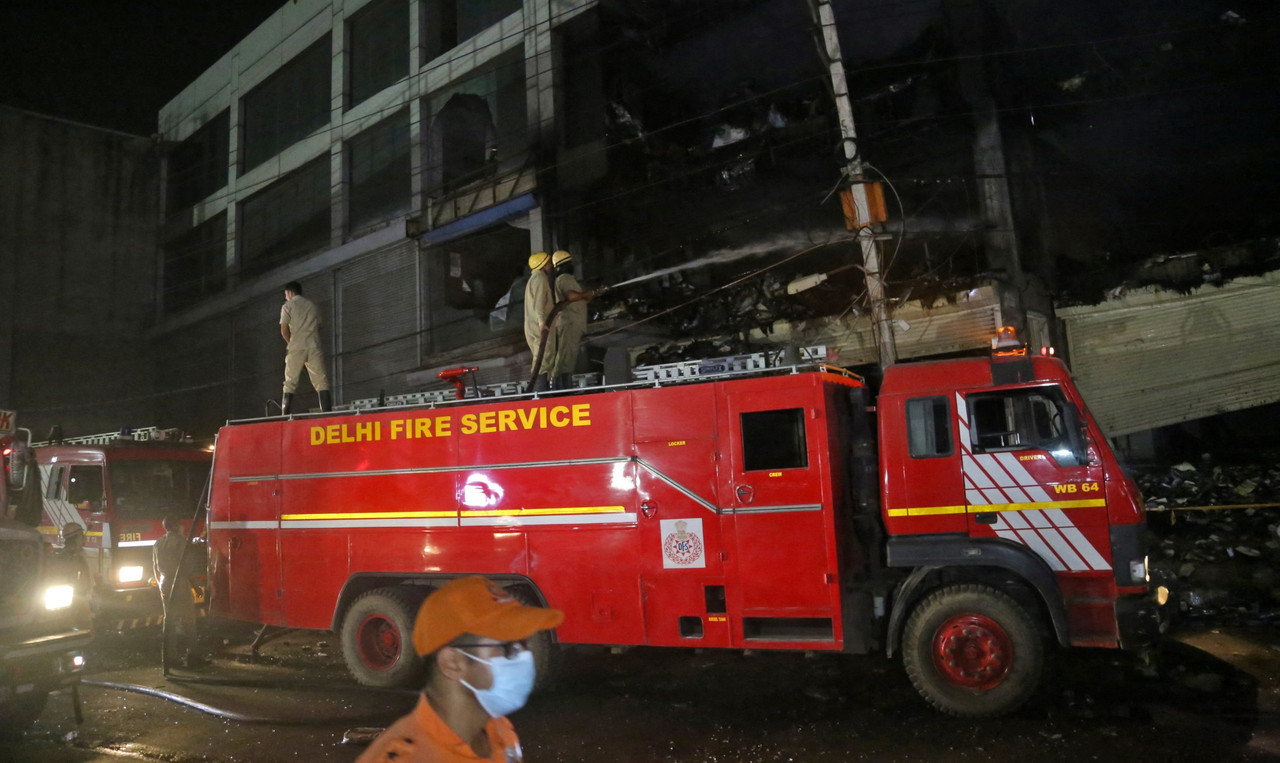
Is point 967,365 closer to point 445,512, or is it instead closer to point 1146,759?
point 1146,759

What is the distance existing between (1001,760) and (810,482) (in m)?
2.20

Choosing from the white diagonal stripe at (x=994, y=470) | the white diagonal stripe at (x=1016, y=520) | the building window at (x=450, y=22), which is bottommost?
the white diagonal stripe at (x=1016, y=520)

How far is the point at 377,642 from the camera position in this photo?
24.7 ft

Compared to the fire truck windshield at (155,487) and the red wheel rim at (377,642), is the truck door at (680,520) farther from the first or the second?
the fire truck windshield at (155,487)

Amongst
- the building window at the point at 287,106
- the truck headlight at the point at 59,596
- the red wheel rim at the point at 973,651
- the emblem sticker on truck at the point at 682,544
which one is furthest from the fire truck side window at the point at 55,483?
the building window at the point at 287,106

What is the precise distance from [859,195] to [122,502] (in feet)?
34.1

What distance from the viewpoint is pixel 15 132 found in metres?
24.2

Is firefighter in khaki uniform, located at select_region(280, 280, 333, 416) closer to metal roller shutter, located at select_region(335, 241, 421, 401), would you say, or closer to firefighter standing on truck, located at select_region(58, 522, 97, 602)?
firefighter standing on truck, located at select_region(58, 522, 97, 602)

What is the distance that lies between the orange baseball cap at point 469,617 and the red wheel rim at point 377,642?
20.3 ft

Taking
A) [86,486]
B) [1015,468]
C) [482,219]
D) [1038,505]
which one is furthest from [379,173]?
[1038,505]

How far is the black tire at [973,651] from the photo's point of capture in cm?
556

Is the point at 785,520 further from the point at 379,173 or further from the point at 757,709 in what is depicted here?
the point at 379,173

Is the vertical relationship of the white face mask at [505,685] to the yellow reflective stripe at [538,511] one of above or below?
below

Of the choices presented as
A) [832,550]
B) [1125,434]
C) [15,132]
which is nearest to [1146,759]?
[832,550]
